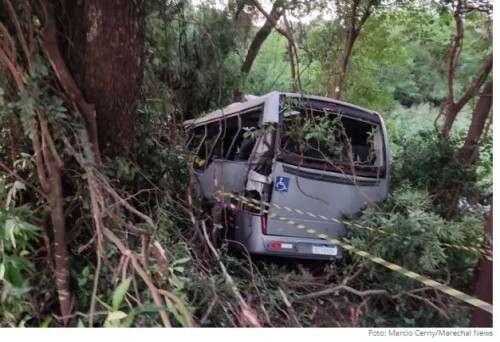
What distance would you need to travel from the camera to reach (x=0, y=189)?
2.59 m

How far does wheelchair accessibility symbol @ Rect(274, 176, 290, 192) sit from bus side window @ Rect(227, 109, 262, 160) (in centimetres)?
47

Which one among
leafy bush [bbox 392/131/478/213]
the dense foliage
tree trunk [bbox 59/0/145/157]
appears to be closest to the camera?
the dense foliage

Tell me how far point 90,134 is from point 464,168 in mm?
3146

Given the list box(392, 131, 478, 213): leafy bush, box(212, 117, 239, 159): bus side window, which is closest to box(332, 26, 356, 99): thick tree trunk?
box(392, 131, 478, 213): leafy bush

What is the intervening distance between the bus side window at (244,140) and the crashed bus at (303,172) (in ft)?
0.06

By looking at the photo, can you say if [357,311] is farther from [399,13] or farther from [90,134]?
[399,13]

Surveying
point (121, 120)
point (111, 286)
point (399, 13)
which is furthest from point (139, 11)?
point (399, 13)

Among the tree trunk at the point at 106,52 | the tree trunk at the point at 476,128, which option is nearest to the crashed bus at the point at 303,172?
the tree trunk at the point at 476,128

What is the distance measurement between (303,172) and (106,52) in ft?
5.94

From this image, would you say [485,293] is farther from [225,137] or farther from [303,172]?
[225,137]

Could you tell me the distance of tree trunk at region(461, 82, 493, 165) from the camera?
3812mm

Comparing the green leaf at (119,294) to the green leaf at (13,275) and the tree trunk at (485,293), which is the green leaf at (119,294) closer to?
the green leaf at (13,275)

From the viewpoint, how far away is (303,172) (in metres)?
3.79

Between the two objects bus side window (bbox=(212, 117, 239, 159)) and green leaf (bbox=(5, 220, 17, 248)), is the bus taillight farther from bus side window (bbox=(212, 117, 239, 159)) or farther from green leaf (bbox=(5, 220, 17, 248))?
green leaf (bbox=(5, 220, 17, 248))
